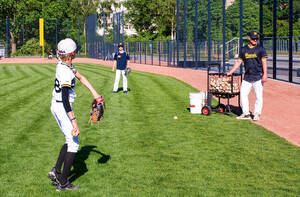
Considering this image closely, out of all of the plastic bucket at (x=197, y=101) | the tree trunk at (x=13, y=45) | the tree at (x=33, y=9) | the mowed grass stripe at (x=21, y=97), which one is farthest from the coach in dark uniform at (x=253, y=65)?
the tree at (x=33, y=9)

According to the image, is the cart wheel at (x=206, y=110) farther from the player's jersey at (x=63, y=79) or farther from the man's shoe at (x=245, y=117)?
the player's jersey at (x=63, y=79)

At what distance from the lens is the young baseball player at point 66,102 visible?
5.86 meters

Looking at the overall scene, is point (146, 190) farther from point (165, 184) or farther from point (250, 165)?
point (250, 165)

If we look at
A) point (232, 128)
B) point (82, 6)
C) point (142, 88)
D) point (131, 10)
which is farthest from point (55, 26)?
point (232, 128)

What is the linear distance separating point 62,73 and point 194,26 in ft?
94.0

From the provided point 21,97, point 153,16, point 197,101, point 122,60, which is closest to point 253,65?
point 197,101

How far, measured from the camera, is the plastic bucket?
41.1 feet

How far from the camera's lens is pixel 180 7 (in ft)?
119

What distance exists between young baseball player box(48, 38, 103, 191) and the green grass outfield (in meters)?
0.30

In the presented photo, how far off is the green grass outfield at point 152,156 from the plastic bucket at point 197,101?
228 millimetres

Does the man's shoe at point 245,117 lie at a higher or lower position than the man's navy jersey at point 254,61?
lower

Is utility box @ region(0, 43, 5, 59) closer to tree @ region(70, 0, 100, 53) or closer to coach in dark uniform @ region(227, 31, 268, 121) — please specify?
tree @ region(70, 0, 100, 53)

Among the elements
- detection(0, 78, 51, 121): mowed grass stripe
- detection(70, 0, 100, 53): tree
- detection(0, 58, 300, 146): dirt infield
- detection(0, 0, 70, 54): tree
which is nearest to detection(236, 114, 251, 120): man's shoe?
detection(0, 58, 300, 146): dirt infield

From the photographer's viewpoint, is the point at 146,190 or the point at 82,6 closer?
the point at 146,190
